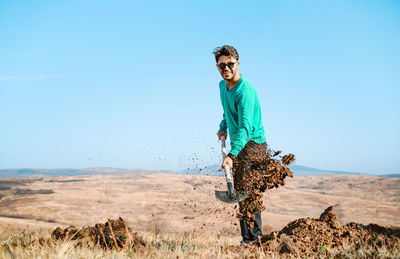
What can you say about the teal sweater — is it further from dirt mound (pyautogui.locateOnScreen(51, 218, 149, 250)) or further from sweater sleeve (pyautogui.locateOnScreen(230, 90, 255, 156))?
dirt mound (pyautogui.locateOnScreen(51, 218, 149, 250))

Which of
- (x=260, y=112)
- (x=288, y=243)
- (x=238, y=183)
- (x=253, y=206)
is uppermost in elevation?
(x=260, y=112)

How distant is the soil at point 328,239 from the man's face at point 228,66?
2.23 meters

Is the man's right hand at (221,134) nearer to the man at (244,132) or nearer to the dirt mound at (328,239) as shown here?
the man at (244,132)

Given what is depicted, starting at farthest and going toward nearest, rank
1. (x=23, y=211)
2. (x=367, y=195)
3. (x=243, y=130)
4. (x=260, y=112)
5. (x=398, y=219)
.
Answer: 1. (x=367, y=195)
2. (x=398, y=219)
3. (x=23, y=211)
4. (x=260, y=112)
5. (x=243, y=130)

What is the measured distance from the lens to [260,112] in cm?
468

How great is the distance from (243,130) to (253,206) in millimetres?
1060

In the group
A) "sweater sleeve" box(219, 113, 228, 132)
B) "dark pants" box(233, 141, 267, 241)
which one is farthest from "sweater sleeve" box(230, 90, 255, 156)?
"sweater sleeve" box(219, 113, 228, 132)

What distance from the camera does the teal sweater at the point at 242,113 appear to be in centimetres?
420

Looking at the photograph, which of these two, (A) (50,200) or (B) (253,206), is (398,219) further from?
(A) (50,200)

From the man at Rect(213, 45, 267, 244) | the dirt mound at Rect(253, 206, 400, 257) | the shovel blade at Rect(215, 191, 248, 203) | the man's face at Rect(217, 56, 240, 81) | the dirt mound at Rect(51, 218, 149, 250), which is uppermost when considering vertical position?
the man's face at Rect(217, 56, 240, 81)

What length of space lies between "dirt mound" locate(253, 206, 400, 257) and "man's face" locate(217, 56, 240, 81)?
223 cm

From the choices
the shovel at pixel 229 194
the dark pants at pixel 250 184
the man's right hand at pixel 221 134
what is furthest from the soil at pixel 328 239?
the man's right hand at pixel 221 134

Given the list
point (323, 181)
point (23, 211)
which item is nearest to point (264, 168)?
point (23, 211)

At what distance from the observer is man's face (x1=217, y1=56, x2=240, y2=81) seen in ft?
15.0
